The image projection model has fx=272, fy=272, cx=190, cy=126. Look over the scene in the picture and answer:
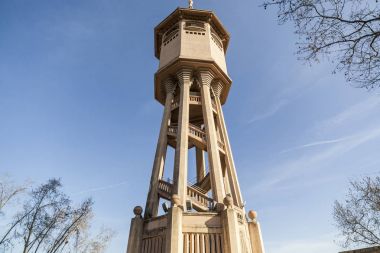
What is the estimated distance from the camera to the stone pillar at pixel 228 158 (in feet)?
41.3

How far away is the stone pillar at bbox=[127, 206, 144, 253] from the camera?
10.8m

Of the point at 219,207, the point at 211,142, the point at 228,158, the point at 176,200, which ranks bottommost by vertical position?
the point at 219,207

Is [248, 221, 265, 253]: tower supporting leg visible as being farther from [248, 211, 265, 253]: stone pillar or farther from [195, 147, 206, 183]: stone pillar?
[195, 147, 206, 183]: stone pillar

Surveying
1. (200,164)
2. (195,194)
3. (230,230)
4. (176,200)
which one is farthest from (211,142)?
(230,230)

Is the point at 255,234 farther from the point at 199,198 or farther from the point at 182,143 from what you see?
the point at 182,143

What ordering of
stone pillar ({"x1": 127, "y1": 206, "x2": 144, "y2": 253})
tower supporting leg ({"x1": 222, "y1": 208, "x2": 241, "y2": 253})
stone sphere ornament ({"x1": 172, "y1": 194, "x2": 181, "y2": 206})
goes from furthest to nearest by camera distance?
stone pillar ({"x1": 127, "y1": 206, "x2": 144, "y2": 253}) → stone sphere ornament ({"x1": 172, "y1": 194, "x2": 181, "y2": 206}) → tower supporting leg ({"x1": 222, "y1": 208, "x2": 241, "y2": 253})

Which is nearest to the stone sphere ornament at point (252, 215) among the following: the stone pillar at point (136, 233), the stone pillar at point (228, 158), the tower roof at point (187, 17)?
the stone pillar at point (228, 158)

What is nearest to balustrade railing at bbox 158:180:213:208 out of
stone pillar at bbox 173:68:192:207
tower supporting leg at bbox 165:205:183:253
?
stone pillar at bbox 173:68:192:207

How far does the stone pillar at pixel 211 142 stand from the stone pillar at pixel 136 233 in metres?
3.28

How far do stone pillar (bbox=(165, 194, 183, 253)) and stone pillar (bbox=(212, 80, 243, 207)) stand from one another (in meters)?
3.27

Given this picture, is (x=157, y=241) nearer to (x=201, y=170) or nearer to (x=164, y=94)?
(x=201, y=170)

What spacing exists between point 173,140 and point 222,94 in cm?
500

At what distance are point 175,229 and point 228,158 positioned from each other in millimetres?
5194

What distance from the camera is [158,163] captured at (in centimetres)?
1316
